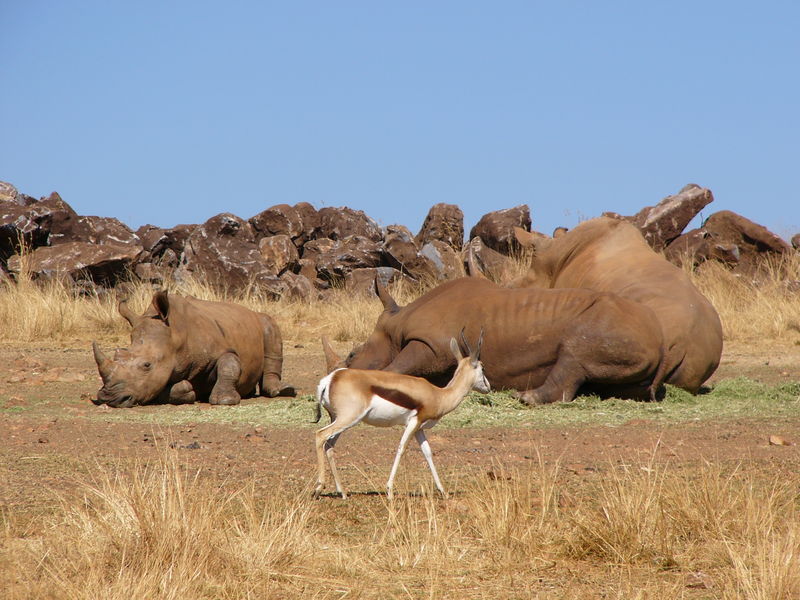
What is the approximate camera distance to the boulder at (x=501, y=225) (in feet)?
77.9

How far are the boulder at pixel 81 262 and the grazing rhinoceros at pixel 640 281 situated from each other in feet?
35.7

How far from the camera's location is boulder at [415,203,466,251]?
88.5 ft

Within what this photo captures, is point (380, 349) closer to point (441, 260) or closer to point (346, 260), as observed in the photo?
point (441, 260)

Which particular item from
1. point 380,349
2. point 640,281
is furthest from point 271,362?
point 640,281

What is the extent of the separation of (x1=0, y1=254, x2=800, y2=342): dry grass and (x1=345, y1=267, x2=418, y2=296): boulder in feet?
5.49

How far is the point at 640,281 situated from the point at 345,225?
17.3m

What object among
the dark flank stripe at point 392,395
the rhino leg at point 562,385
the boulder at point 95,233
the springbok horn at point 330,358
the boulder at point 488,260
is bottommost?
the rhino leg at point 562,385

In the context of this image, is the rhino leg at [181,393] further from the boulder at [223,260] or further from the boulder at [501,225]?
the boulder at [501,225]

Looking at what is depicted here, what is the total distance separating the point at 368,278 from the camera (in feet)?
77.8

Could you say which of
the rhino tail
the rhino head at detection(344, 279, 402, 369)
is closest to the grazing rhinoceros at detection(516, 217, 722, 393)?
the rhino tail

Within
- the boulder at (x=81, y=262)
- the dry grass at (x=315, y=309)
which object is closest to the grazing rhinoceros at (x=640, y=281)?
the dry grass at (x=315, y=309)

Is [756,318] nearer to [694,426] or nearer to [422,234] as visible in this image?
[694,426]

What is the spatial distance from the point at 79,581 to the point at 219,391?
23.6 ft

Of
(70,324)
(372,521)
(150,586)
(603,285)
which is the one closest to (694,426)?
(603,285)
